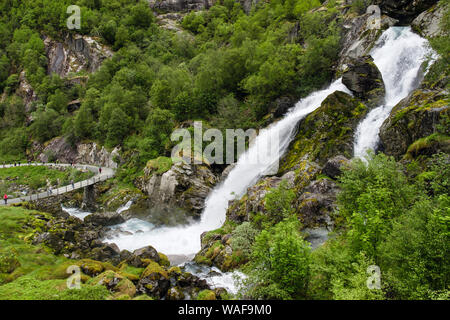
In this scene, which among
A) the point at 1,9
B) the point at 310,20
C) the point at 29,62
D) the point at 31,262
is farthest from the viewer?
the point at 1,9

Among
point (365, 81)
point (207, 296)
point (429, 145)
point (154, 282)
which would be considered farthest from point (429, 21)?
point (154, 282)

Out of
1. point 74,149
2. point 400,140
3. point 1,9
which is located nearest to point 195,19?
point 74,149

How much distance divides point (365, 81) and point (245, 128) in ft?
54.4

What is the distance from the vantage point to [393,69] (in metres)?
31.7

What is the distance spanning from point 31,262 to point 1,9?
403 feet

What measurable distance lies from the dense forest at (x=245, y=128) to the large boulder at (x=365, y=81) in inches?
52.3

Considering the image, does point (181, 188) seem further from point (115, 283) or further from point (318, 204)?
point (115, 283)

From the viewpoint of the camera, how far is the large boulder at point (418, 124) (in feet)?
59.1

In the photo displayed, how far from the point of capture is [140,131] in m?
50.0

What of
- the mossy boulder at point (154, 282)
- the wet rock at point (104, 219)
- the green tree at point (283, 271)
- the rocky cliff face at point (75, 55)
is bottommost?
the wet rock at point (104, 219)

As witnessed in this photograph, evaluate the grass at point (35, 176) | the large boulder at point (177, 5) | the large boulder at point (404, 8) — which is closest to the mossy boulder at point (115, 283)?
the grass at point (35, 176)

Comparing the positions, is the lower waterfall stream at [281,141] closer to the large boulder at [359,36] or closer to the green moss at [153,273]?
the large boulder at [359,36]

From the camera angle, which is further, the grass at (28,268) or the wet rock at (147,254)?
the wet rock at (147,254)
